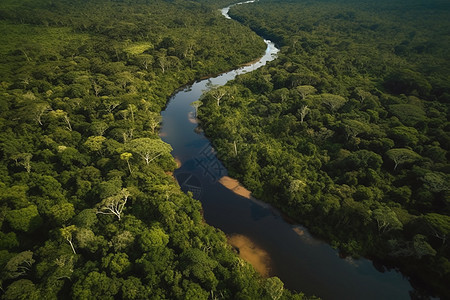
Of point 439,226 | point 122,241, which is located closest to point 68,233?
point 122,241

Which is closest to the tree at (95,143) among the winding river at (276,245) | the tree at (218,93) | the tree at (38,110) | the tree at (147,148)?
the tree at (147,148)

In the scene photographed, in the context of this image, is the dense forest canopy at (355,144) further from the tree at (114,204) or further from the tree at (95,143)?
the tree at (95,143)

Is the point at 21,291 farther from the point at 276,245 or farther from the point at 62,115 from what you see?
the point at 62,115

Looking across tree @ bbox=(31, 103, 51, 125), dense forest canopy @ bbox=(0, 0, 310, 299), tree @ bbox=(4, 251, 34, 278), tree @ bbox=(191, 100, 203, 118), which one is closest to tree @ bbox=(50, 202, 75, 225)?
dense forest canopy @ bbox=(0, 0, 310, 299)

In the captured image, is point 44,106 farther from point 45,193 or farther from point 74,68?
point 74,68

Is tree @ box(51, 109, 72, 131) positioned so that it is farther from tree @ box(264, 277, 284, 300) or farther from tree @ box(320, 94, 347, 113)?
tree @ box(320, 94, 347, 113)

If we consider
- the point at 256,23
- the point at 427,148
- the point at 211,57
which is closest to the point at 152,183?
the point at 427,148
